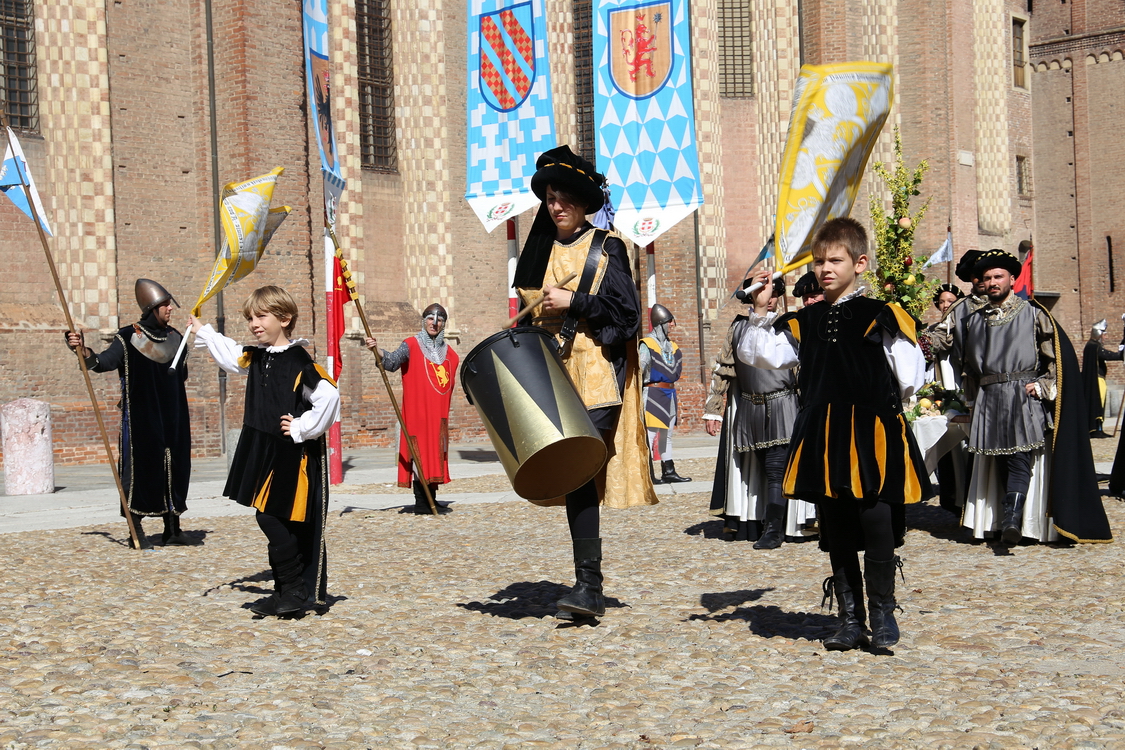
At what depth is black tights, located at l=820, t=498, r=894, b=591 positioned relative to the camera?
4573 millimetres

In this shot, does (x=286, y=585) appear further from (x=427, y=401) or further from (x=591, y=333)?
(x=427, y=401)

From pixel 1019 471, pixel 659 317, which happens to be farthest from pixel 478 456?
pixel 1019 471

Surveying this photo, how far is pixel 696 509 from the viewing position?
1004cm

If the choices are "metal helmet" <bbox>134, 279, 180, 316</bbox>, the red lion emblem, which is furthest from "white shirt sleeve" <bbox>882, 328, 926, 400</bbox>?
the red lion emblem

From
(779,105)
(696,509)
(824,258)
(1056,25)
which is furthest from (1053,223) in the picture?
(824,258)

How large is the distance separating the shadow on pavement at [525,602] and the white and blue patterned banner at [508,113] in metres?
8.56

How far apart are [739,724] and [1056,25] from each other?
38041 millimetres

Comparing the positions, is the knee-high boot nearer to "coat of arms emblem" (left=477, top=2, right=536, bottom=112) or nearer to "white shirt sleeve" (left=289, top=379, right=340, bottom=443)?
"white shirt sleeve" (left=289, top=379, right=340, bottom=443)

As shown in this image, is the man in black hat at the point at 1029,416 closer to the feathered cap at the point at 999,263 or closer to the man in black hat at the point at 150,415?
the feathered cap at the point at 999,263

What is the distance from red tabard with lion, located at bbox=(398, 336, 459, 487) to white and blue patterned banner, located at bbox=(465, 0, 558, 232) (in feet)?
13.2

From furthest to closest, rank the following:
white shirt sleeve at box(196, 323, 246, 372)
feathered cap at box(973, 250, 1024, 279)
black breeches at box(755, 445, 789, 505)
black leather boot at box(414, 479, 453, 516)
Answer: black leather boot at box(414, 479, 453, 516) → black breeches at box(755, 445, 789, 505) → feathered cap at box(973, 250, 1024, 279) → white shirt sleeve at box(196, 323, 246, 372)

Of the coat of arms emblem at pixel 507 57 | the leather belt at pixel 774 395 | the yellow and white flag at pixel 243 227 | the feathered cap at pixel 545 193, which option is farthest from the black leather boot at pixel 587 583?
the coat of arms emblem at pixel 507 57

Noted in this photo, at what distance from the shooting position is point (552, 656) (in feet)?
15.3

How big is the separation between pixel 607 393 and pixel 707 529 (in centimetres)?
386
